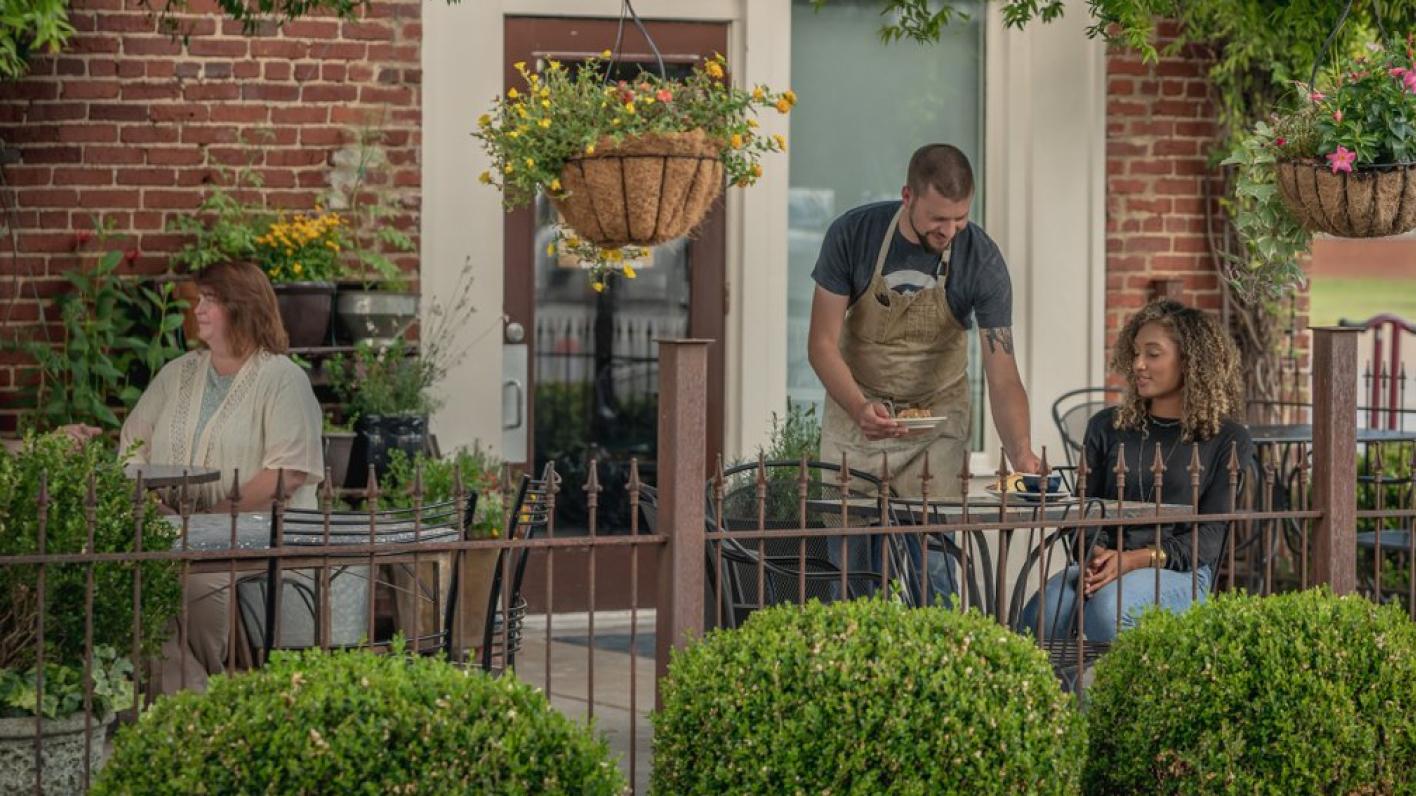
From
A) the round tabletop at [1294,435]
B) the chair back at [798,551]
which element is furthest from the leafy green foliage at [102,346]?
the round tabletop at [1294,435]

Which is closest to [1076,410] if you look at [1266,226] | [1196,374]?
[1196,374]

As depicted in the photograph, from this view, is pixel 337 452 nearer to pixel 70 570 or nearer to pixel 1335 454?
pixel 70 570

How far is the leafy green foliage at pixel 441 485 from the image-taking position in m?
6.40

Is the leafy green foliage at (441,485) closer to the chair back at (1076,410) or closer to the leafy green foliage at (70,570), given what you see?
the leafy green foliage at (70,570)

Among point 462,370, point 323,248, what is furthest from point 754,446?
point 323,248

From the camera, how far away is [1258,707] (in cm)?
402

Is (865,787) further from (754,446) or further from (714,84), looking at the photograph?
(754,446)

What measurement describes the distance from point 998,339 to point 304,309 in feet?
8.64

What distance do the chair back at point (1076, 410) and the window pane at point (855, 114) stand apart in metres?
0.88

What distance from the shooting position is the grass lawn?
66.9 ft

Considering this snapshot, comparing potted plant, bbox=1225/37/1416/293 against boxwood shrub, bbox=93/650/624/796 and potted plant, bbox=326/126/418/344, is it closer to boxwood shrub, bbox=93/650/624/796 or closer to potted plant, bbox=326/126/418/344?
boxwood shrub, bbox=93/650/624/796

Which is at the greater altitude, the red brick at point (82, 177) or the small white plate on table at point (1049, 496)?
the red brick at point (82, 177)

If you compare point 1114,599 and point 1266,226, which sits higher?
point 1266,226


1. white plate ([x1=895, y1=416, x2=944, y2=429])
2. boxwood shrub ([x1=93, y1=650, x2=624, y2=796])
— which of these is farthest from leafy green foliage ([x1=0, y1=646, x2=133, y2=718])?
white plate ([x1=895, y1=416, x2=944, y2=429])
